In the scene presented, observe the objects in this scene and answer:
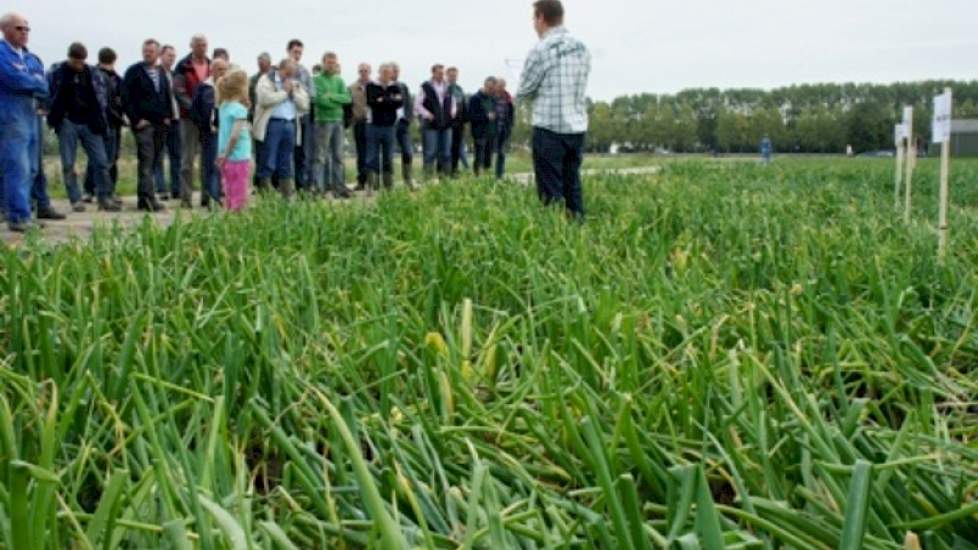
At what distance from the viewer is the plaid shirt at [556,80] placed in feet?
20.9

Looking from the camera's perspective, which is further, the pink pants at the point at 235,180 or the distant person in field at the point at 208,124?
the distant person in field at the point at 208,124

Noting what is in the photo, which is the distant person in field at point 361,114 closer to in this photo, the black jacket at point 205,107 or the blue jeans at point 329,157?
the blue jeans at point 329,157

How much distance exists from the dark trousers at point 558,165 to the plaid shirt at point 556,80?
61 millimetres

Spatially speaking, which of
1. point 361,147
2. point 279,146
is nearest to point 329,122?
point 361,147

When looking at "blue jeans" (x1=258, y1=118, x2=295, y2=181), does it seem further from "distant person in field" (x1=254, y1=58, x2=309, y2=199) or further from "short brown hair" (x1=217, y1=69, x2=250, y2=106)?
"short brown hair" (x1=217, y1=69, x2=250, y2=106)

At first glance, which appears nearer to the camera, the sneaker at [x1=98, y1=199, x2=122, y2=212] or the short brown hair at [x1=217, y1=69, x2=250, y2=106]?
the short brown hair at [x1=217, y1=69, x2=250, y2=106]

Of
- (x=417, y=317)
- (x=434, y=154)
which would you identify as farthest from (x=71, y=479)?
(x=434, y=154)

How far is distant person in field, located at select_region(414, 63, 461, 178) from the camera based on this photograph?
13828mm

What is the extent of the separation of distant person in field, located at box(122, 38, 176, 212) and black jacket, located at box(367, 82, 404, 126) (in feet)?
9.64

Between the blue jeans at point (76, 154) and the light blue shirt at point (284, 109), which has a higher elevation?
the light blue shirt at point (284, 109)

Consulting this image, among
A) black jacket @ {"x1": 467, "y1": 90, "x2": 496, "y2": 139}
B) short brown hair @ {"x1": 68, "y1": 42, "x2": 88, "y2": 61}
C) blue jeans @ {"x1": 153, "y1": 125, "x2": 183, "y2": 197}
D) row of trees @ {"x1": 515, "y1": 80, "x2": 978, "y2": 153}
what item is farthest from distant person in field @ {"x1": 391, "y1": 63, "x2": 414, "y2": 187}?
row of trees @ {"x1": 515, "y1": 80, "x2": 978, "y2": 153}

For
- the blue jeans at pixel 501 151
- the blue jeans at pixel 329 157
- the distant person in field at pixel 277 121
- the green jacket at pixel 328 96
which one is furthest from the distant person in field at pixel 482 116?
the distant person in field at pixel 277 121

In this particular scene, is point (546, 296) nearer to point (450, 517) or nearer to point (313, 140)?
point (450, 517)

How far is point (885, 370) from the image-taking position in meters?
1.97
